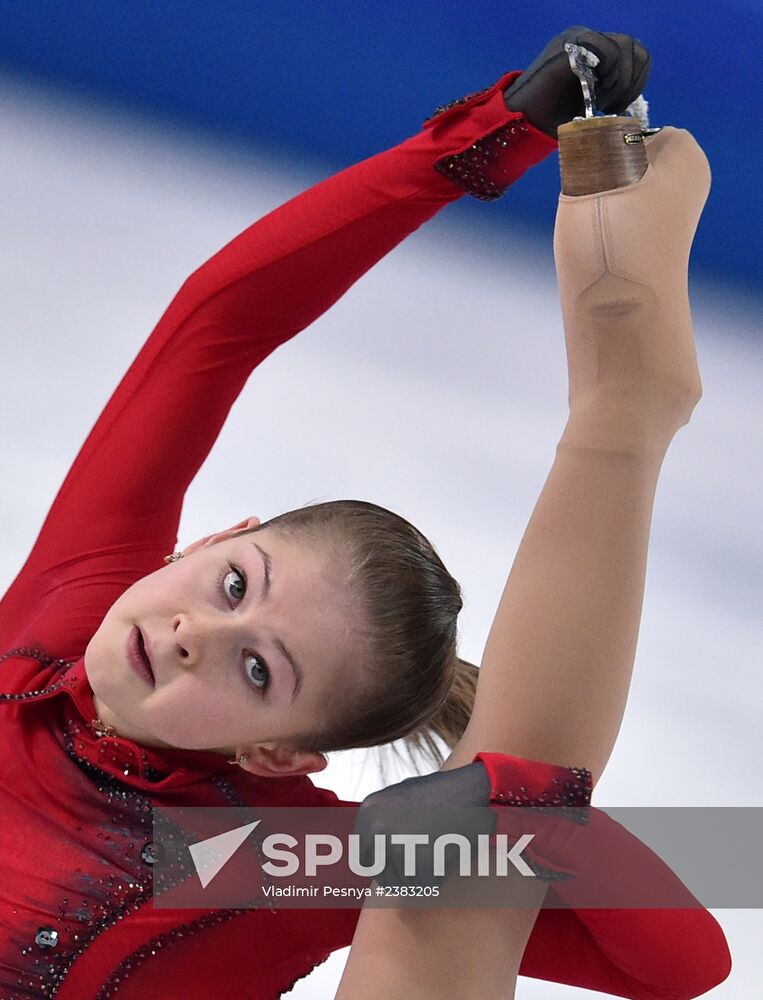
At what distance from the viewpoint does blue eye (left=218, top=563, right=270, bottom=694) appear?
925 mm

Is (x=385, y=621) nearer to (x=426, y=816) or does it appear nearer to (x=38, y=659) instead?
(x=426, y=816)

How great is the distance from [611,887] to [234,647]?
0.95 ft

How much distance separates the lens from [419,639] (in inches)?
38.6

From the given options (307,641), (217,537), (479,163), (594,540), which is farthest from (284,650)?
(479,163)

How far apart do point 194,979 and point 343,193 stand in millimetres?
599

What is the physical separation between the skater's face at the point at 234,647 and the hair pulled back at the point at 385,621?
0.04 ft

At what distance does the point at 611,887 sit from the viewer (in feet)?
2.73

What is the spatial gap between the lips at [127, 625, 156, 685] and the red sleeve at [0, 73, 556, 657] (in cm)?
19

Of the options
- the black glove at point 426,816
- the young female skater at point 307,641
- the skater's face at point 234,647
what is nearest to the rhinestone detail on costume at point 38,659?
the young female skater at point 307,641

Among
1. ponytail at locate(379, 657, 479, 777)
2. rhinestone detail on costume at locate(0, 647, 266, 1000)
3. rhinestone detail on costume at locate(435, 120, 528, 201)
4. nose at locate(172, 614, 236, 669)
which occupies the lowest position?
rhinestone detail on costume at locate(0, 647, 266, 1000)

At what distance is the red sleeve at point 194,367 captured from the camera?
1041mm

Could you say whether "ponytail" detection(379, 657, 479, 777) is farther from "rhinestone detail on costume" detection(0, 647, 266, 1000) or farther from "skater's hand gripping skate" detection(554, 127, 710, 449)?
"skater's hand gripping skate" detection(554, 127, 710, 449)

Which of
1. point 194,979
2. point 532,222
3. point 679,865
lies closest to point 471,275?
point 532,222

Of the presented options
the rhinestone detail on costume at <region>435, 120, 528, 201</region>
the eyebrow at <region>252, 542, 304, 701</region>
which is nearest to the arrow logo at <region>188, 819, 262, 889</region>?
the eyebrow at <region>252, 542, 304, 701</region>
